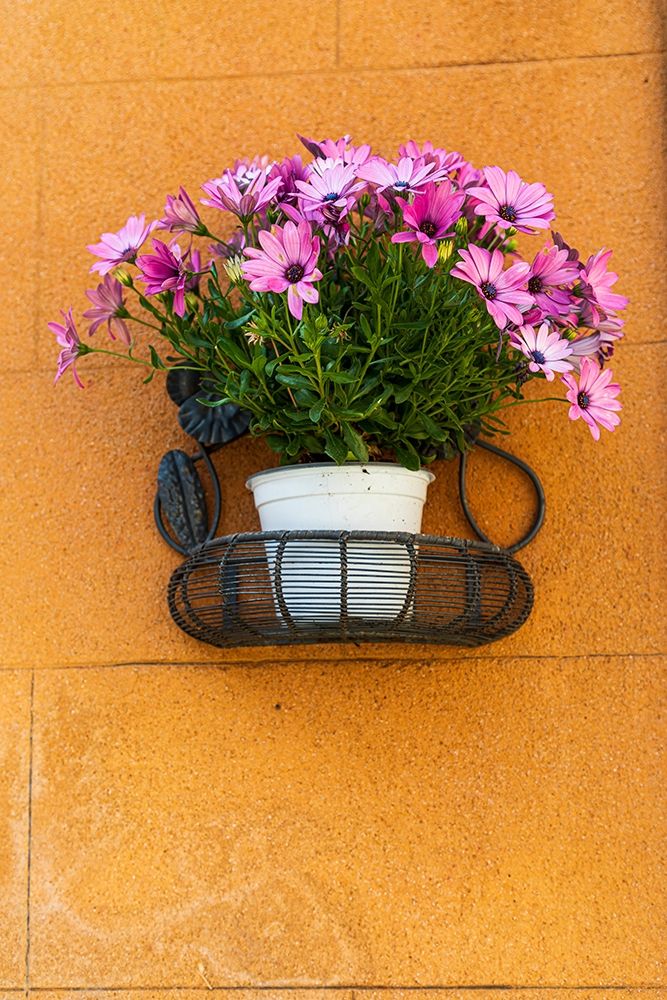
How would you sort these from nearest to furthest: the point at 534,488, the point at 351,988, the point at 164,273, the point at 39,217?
the point at 164,273 < the point at 351,988 < the point at 534,488 < the point at 39,217

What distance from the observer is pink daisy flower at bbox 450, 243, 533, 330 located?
1.02 meters

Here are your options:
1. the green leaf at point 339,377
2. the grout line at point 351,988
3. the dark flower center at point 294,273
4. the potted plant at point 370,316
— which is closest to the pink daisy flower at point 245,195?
the potted plant at point 370,316

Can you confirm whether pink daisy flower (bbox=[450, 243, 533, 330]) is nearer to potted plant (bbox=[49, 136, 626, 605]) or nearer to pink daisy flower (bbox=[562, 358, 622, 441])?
potted plant (bbox=[49, 136, 626, 605])

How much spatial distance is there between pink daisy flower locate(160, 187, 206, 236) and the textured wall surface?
0.30 meters

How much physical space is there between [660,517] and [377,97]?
0.69 metres

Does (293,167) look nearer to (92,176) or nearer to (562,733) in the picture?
(92,176)

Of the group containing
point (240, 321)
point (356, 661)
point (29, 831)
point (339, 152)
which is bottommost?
point (29, 831)

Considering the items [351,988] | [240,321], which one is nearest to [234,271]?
[240,321]

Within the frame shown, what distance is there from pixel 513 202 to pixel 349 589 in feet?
1.45

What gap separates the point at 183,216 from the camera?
3.77ft

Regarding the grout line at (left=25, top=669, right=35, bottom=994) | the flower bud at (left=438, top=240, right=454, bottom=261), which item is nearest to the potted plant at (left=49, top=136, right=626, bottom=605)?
the flower bud at (left=438, top=240, right=454, bottom=261)

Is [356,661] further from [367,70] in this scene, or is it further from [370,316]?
[367,70]

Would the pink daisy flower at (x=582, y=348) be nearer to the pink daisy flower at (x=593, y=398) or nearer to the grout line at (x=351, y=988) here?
the pink daisy flower at (x=593, y=398)

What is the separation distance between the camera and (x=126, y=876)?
4.16 ft
